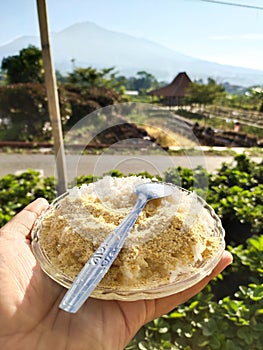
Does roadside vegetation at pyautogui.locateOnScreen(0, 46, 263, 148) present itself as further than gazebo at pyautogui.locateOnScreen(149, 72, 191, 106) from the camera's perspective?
Yes

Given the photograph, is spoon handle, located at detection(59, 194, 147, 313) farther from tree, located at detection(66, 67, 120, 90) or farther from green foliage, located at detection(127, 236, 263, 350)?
tree, located at detection(66, 67, 120, 90)

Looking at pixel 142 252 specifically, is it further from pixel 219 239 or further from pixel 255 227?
pixel 255 227

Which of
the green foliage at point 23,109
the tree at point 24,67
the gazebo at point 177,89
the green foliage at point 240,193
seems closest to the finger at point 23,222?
the green foliage at point 240,193

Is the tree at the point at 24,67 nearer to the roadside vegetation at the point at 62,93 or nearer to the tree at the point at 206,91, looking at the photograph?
the roadside vegetation at the point at 62,93

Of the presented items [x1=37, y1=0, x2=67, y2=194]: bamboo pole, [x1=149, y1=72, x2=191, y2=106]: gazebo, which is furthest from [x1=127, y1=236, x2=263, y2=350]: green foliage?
[x1=149, y1=72, x2=191, y2=106]: gazebo

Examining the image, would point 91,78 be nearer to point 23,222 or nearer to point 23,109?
point 23,109

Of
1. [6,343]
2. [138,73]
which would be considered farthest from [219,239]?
[138,73]

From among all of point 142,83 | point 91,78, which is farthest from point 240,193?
point 91,78
